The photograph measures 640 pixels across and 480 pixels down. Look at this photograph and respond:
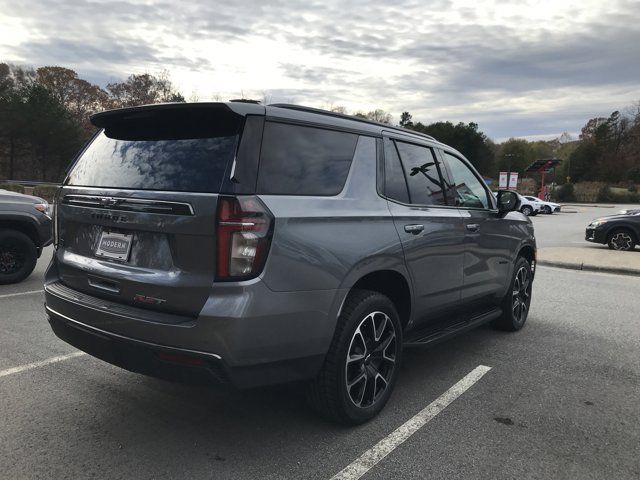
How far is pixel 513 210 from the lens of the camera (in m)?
5.11

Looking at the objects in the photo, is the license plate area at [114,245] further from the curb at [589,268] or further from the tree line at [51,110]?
the tree line at [51,110]

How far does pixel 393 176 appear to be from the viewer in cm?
358

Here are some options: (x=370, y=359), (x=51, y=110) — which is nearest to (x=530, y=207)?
(x=370, y=359)

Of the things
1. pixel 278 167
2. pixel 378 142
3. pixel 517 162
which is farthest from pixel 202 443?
pixel 517 162

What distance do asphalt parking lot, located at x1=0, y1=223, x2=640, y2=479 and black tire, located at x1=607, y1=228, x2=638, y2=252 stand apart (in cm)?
1060

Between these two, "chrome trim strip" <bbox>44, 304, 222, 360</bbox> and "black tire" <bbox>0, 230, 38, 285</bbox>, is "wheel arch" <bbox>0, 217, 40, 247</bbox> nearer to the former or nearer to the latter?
"black tire" <bbox>0, 230, 38, 285</bbox>

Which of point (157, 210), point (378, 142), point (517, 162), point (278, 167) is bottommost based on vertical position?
point (157, 210)

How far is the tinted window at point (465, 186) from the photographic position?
440 centimetres

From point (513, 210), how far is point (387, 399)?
2631 mm

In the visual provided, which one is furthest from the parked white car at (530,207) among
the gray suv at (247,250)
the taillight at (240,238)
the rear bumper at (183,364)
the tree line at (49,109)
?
the taillight at (240,238)

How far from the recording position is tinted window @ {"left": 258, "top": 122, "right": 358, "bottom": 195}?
2.71 m

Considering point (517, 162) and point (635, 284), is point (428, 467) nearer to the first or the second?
point (635, 284)

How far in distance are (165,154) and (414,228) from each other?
174 centimetres

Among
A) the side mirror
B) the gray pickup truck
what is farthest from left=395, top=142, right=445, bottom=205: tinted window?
the gray pickup truck
